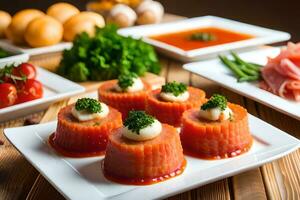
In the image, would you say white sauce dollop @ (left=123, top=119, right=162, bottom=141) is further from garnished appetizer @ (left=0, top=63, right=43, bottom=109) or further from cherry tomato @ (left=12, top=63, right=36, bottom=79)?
cherry tomato @ (left=12, top=63, right=36, bottom=79)

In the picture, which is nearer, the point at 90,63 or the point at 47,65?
the point at 90,63

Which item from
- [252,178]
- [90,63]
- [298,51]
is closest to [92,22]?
[90,63]

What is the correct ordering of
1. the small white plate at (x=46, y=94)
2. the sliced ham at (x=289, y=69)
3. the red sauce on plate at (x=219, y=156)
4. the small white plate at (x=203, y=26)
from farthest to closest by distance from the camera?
1. the small white plate at (x=203, y=26)
2. the sliced ham at (x=289, y=69)
3. the small white plate at (x=46, y=94)
4. the red sauce on plate at (x=219, y=156)

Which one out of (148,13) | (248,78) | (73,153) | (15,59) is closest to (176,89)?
(73,153)

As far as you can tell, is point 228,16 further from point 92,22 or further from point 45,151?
point 45,151

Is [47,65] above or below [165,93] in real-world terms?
below

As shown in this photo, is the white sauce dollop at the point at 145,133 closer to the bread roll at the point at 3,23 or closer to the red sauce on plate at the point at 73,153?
the red sauce on plate at the point at 73,153

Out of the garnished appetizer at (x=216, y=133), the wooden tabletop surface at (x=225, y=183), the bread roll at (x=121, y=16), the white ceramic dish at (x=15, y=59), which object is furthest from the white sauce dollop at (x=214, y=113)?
the bread roll at (x=121, y=16)
